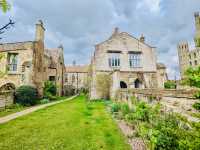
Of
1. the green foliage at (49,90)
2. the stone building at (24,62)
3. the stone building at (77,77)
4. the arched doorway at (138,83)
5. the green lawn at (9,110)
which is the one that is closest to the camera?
the green lawn at (9,110)

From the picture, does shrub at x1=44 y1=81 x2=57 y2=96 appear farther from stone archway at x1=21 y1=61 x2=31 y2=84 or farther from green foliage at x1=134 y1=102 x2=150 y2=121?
green foliage at x1=134 y1=102 x2=150 y2=121

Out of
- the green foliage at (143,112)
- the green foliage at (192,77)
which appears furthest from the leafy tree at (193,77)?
the green foliage at (143,112)

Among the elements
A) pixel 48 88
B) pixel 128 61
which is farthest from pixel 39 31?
pixel 128 61

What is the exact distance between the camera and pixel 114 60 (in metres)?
26.3

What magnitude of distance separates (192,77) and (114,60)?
24.0 metres

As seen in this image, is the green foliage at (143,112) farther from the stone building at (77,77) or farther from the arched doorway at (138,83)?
the stone building at (77,77)

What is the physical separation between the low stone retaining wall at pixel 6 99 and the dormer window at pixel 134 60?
1883 centimetres

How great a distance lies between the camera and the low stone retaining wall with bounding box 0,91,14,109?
15.1 meters

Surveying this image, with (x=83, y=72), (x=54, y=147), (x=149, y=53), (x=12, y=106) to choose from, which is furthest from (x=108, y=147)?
(x=83, y=72)

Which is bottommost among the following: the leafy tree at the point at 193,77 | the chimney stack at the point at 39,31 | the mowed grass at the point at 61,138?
the mowed grass at the point at 61,138

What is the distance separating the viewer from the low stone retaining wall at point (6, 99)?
1505cm

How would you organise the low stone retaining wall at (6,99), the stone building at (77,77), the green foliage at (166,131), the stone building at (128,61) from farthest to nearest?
1. the stone building at (77,77)
2. the stone building at (128,61)
3. the low stone retaining wall at (6,99)
4. the green foliage at (166,131)

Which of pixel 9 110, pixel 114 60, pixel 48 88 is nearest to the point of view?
pixel 9 110

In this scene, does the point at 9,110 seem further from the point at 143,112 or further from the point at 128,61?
the point at 128,61
